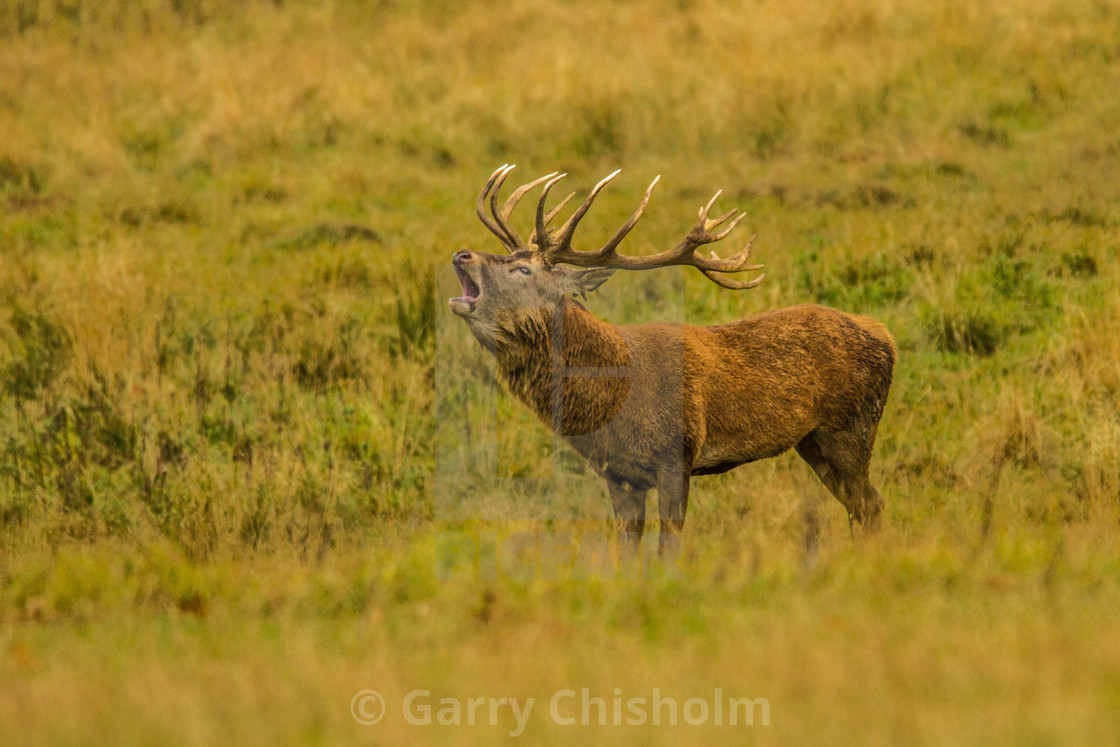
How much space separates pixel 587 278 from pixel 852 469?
5.71 ft

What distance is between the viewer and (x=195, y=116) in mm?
14711

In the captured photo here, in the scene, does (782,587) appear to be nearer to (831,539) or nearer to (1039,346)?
(831,539)

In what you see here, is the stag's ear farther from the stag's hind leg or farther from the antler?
the stag's hind leg

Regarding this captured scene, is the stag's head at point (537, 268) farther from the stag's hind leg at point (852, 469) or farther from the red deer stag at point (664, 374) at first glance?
the stag's hind leg at point (852, 469)

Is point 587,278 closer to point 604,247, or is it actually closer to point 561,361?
point 604,247

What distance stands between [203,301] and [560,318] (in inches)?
191

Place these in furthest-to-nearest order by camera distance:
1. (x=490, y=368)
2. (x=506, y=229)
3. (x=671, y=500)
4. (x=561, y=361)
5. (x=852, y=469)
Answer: (x=490, y=368)
(x=852, y=469)
(x=506, y=229)
(x=561, y=361)
(x=671, y=500)

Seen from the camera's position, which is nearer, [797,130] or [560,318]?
[560,318]

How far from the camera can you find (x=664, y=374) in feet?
19.9

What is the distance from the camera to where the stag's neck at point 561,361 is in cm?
596

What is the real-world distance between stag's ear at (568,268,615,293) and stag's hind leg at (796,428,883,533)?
57.0 inches

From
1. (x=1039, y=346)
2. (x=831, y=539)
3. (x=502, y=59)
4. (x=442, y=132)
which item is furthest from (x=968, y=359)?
(x=502, y=59)

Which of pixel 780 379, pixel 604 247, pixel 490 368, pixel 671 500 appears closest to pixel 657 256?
pixel 604 247

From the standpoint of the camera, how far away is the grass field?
3818mm
